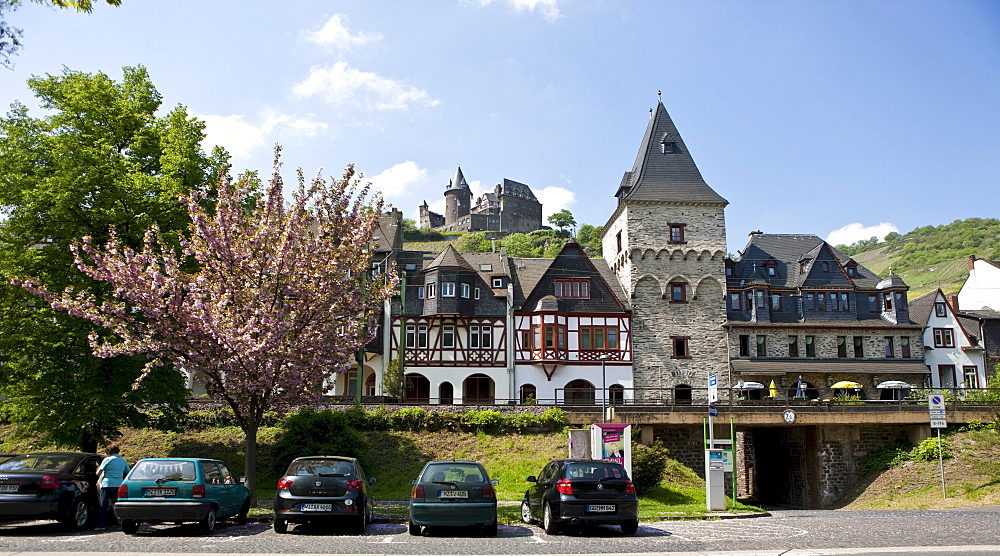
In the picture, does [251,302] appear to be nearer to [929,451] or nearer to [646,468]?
[646,468]

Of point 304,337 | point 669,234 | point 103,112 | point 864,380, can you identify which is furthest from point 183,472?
point 864,380

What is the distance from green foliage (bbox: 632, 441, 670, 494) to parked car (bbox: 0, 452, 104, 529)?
1679 centimetres

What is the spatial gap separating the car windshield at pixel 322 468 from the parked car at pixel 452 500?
1.44 metres

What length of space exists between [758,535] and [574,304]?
30.2 meters

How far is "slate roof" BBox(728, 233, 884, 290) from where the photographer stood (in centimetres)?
4703

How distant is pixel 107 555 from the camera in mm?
10578

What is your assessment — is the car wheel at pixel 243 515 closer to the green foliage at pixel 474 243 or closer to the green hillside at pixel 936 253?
the green foliage at pixel 474 243

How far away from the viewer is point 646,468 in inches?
1008

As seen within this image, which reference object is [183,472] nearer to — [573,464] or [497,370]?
[573,464]

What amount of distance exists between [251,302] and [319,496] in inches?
238

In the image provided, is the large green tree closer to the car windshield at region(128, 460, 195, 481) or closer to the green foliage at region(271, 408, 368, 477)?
the green foliage at region(271, 408, 368, 477)

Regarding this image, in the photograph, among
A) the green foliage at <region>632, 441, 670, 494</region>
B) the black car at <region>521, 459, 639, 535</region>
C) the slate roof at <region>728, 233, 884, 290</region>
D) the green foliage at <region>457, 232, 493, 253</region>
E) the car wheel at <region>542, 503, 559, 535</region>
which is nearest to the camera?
the black car at <region>521, 459, 639, 535</region>

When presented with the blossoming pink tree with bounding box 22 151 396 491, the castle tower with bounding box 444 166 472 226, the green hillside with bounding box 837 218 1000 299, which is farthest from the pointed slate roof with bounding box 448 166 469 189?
the blossoming pink tree with bounding box 22 151 396 491

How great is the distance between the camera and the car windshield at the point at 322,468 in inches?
551
